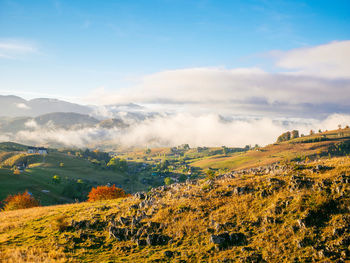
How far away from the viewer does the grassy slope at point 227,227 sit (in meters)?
24.3

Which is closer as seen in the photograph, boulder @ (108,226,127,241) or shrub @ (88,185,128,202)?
boulder @ (108,226,127,241)

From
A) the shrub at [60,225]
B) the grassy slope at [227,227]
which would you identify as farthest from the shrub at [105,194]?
the shrub at [60,225]

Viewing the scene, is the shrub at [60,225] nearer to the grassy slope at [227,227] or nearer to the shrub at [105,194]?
the grassy slope at [227,227]

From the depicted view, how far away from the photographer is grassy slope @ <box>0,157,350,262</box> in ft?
79.7

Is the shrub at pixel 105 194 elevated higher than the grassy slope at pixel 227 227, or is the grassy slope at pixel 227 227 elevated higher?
the grassy slope at pixel 227 227

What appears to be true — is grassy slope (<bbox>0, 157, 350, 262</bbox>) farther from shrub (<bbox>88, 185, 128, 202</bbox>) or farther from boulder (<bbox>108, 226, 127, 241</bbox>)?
shrub (<bbox>88, 185, 128, 202</bbox>)

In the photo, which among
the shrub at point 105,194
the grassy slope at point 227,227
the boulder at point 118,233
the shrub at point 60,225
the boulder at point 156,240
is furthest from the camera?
the shrub at point 105,194

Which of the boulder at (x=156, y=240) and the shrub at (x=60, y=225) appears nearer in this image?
the boulder at (x=156, y=240)

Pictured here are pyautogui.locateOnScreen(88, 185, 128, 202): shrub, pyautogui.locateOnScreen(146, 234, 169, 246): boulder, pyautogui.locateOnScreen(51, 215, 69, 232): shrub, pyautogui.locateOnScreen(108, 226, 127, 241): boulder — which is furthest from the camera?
pyautogui.locateOnScreen(88, 185, 128, 202): shrub

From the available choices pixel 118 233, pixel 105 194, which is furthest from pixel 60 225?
pixel 105 194

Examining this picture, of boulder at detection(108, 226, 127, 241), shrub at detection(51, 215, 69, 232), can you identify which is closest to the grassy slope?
shrub at detection(51, 215, 69, 232)

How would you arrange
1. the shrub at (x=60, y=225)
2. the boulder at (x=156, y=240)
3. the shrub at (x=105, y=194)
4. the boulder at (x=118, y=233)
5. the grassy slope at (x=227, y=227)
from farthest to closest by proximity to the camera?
1. the shrub at (x=105, y=194)
2. the shrub at (x=60, y=225)
3. the boulder at (x=118, y=233)
4. the boulder at (x=156, y=240)
5. the grassy slope at (x=227, y=227)

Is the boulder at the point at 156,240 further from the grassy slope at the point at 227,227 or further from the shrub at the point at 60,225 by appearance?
the shrub at the point at 60,225

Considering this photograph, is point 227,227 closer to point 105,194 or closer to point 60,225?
point 60,225
